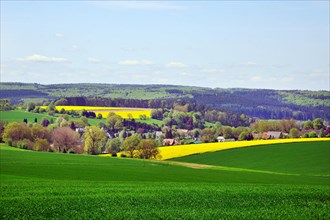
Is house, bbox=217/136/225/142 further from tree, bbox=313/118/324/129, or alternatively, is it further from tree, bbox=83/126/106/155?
tree, bbox=83/126/106/155

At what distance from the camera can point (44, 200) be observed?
32.5 m

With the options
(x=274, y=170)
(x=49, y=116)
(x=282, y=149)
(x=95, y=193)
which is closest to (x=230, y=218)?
(x=95, y=193)

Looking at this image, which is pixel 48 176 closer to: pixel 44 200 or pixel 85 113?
pixel 44 200

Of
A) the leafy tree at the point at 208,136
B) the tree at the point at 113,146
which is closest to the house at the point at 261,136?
the leafy tree at the point at 208,136

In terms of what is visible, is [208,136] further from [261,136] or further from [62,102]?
[62,102]

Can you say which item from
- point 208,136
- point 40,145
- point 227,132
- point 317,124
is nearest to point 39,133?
point 40,145

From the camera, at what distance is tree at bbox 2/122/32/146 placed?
102812 millimetres

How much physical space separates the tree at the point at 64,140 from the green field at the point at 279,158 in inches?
1050

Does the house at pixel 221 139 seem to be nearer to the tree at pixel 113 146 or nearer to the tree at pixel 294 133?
the tree at pixel 294 133

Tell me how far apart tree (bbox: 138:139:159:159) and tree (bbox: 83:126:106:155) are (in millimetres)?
14900

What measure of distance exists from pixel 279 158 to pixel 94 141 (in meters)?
37.9

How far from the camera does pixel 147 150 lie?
3711 inches

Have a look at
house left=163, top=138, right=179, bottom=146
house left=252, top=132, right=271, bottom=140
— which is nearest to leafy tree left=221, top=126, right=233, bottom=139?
house left=252, top=132, right=271, bottom=140

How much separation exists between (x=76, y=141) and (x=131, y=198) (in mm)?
76529
